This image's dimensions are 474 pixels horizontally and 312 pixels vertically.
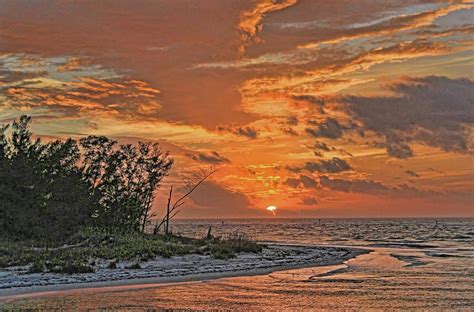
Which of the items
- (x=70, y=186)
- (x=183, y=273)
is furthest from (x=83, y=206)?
(x=183, y=273)

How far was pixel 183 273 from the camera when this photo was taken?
42.8m

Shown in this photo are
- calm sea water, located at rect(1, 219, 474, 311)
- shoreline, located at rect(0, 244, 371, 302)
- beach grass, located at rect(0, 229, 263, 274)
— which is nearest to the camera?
calm sea water, located at rect(1, 219, 474, 311)

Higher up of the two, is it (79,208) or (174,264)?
(79,208)

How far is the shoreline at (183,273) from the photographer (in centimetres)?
3397

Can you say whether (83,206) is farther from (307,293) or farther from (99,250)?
(307,293)

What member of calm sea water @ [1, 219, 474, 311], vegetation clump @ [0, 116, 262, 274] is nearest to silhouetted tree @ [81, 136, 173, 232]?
vegetation clump @ [0, 116, 262, 274]

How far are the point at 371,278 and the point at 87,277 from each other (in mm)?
19685

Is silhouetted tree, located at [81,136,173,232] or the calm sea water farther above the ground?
silhouetted tree, located at [81,136,173,232]

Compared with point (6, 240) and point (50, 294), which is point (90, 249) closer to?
point (6, 240)

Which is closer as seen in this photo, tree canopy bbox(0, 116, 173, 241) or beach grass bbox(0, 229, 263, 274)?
beach grass bbox(0, 229, 263, 274)

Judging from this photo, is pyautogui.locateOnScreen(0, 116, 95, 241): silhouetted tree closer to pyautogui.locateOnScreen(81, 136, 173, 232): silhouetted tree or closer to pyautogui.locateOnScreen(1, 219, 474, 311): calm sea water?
pyautogui.locateOnScreen(81, 136, 173, 232): silhouetted tree

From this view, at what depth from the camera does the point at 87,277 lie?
125 feet

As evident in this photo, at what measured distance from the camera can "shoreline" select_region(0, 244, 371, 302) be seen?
3397cm

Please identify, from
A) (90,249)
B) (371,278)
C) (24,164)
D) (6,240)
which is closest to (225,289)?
(371,278)
